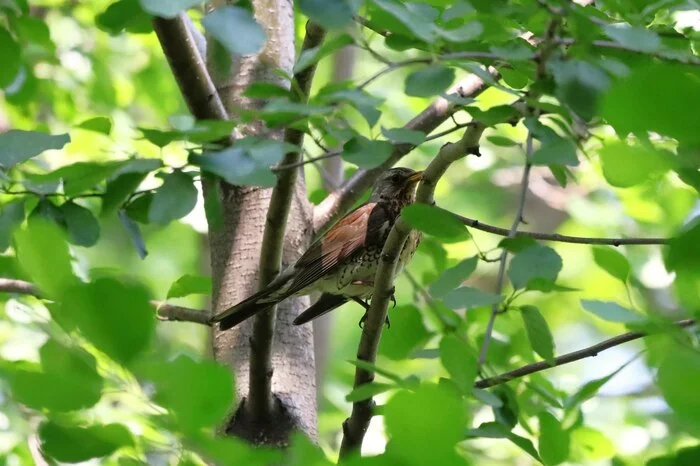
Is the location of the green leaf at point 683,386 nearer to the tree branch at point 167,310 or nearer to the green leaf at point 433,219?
the green leaf at point 433,219

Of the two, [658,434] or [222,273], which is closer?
[222,273]

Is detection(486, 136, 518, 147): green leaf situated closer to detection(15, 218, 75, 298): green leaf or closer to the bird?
detection(15, 218, 75, 298): green leaf

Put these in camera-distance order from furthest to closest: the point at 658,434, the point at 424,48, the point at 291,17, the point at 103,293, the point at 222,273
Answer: the point at 658,434
the point at 291,17
the point at 222,273
the point at 424,48
the point at 103,293

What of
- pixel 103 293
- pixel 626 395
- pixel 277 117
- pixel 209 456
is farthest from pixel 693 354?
pixel 626 395

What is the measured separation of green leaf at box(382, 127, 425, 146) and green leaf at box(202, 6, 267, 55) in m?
0.29

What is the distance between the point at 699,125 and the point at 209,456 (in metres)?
0.70

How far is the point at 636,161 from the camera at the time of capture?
48.9 inches

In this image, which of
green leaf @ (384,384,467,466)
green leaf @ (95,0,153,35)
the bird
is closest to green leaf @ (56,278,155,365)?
green leaf @ (384,384,467,466)

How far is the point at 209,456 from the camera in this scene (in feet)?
3.46

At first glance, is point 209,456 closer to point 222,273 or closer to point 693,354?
point 693,354

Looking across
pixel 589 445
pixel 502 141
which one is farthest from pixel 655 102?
pixel 589 445

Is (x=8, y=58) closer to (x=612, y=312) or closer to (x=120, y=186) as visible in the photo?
(x=120, y=186)

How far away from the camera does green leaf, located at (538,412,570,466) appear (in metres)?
2.10

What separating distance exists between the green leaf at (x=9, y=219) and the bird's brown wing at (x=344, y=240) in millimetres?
1421
